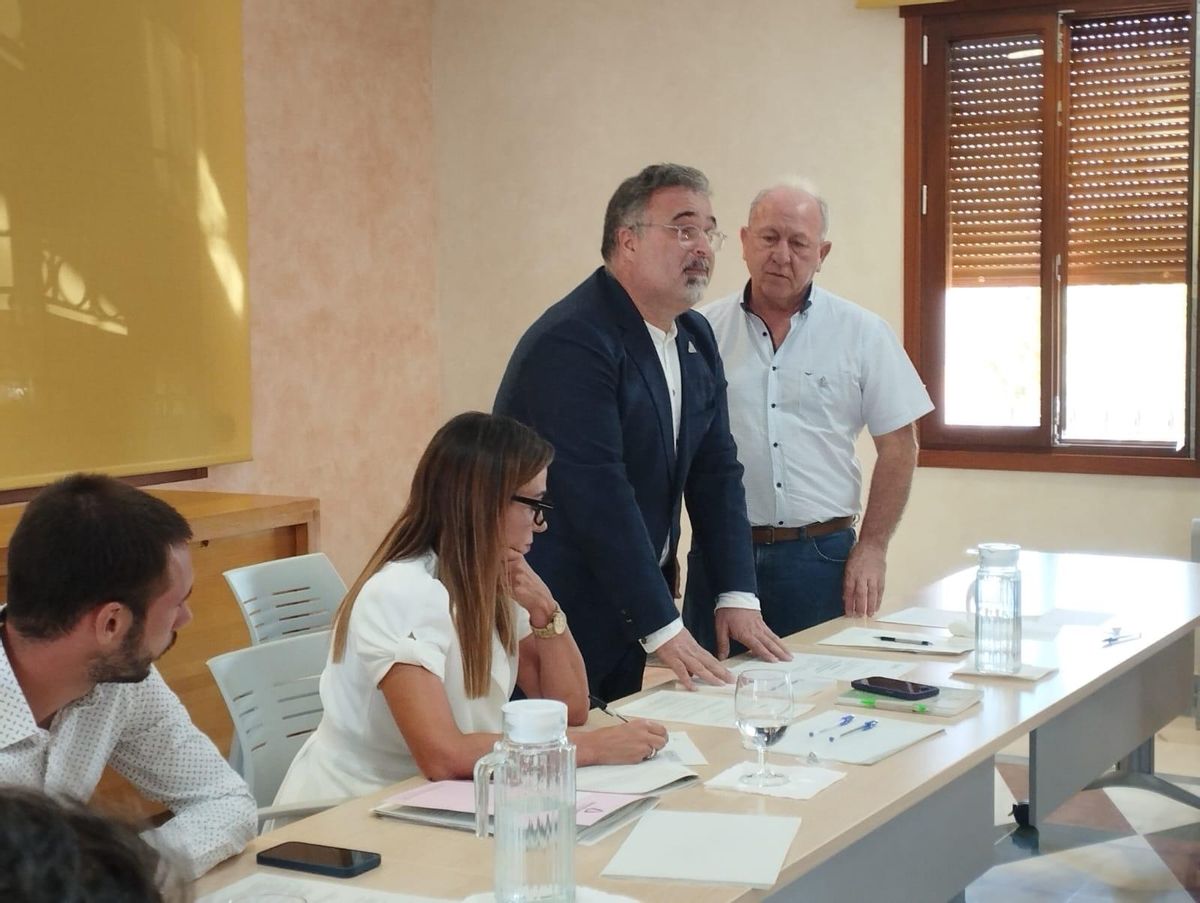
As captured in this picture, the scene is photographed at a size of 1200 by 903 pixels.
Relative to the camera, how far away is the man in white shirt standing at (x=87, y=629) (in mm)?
1651

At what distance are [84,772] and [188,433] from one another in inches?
128

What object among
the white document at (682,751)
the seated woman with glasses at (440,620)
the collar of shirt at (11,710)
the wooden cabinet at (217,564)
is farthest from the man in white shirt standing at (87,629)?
the wooden cabinet at (217,564)

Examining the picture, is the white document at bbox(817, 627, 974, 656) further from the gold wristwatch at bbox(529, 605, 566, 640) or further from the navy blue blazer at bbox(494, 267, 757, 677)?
the gold wristwatch at bbox(529, 605, 566, 640)

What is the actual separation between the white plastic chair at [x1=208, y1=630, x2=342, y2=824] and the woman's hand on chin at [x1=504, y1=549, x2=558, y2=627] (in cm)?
45

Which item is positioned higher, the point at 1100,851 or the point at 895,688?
the point at 895,688

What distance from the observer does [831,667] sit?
2705 mm

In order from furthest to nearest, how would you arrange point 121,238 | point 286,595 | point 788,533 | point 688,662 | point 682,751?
1. point 121,238
2. point 788,533
3. point 286,595
4. point 688,662
5. point 682,751

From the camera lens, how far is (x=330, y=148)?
5.80 metres

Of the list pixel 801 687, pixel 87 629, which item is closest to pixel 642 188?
pixel 801 687

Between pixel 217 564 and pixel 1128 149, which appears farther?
pixel 1128 149

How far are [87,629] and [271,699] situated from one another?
0.89m

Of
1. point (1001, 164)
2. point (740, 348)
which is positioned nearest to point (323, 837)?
point (740, 348)

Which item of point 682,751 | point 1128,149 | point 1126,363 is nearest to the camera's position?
point 682,751

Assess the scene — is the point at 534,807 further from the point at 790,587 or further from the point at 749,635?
the point at 790,587
